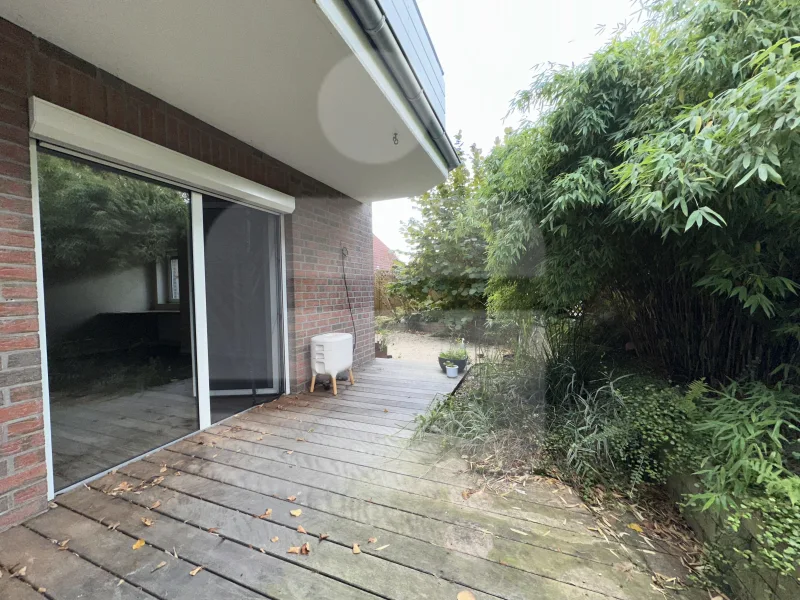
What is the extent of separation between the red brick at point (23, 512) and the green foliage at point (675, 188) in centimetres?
295

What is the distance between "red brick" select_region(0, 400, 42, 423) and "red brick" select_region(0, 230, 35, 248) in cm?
75

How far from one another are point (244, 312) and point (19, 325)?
184 cm

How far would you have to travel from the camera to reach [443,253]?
651 cm

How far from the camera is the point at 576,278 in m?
2.11

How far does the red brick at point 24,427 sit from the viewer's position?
153 centimetres

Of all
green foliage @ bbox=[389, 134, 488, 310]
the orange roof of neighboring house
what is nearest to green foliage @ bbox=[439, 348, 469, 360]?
green foliage @ bbox=[389, 134, 488, 310]

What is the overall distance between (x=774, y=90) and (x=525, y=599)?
1.81 meters

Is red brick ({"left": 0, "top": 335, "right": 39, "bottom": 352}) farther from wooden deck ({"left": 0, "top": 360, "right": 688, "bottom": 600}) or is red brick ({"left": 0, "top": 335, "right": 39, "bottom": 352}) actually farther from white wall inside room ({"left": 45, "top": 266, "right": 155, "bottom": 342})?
wooden deck ({"left": 0, "top": 360, "right": 688, "bottom": 600})

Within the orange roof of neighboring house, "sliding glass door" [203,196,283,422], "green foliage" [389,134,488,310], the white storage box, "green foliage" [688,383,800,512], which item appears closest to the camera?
"green foliage" [688,383,800,512]

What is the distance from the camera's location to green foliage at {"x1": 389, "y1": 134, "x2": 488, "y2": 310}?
5.81 metres

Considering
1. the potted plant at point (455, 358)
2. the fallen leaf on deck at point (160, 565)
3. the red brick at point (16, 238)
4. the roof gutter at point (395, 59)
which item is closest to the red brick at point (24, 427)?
the red brick at point (16, 238)

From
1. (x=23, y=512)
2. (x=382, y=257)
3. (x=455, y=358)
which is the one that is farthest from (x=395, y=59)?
(x=382, y=257)

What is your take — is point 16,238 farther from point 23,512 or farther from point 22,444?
point 23,512

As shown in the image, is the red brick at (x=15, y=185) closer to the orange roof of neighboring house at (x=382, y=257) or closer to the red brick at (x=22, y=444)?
the red brick at (x=22, y=444)
